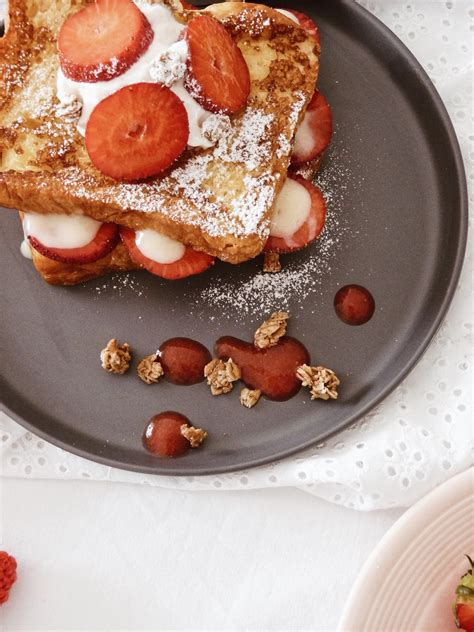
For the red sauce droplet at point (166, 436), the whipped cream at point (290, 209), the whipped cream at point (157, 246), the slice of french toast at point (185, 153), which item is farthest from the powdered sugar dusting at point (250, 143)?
the red sauce droplet at point (166, 436)

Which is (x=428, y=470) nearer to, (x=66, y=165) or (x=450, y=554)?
(x=450, y=554)

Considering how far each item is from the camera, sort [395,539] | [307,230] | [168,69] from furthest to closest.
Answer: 1. [307,230]
2. [395,539]
3. [168,69]

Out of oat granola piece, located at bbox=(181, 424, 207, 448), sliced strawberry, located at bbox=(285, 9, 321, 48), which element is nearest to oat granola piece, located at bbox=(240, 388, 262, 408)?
oat granola piece, located at bbox=(181, 424, 207, 448)

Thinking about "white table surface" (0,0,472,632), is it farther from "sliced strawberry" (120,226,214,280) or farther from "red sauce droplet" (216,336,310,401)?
"sliced strawberry" (120,226,214,280)

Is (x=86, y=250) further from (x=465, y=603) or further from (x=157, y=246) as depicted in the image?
(x=465, y=603)

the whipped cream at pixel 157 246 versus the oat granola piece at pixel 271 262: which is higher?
the oat granola piece at pixel 271 262

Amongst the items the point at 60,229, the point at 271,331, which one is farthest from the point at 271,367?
the point at 60,229

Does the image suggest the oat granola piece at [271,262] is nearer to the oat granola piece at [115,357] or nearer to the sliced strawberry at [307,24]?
the oat granola piece at [115,357]

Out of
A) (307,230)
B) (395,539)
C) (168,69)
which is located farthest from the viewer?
(307,230)
